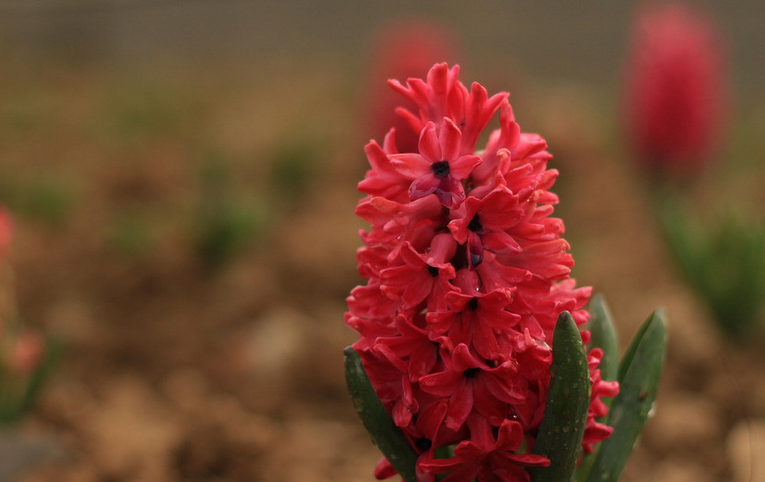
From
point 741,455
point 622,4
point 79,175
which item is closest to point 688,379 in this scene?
point 741,455

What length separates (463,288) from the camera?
956 millimetres

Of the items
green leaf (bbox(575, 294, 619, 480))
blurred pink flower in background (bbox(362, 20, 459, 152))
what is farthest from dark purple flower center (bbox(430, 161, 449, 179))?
blurred pink flower in background (bbox(362, 20, 459, 152))

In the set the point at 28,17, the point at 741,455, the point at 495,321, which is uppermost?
the point at 28,17

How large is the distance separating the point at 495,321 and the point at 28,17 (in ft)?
25.9

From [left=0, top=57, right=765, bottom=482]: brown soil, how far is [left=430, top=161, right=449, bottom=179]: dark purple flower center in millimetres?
971

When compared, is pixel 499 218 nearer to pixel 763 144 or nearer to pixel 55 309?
pixel 55 309

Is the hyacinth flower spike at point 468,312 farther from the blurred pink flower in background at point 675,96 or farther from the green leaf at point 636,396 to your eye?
the blurred pink flower in background at point 675,96

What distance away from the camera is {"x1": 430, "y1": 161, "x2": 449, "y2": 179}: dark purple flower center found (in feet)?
3.22

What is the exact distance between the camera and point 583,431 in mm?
973

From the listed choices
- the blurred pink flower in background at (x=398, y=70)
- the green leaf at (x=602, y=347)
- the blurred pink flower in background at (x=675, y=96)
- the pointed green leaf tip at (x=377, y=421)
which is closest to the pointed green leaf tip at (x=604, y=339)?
the green leaf at (x=602, y=347)

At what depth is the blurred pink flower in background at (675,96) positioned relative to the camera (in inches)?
128

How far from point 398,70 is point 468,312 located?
8.99ft

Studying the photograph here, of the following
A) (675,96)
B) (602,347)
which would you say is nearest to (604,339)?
(602,347)

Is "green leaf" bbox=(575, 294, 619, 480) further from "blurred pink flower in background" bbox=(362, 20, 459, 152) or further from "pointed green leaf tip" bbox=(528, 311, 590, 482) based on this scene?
"blurred pink flower in background" bbox=(362, 20, 459, 152)
